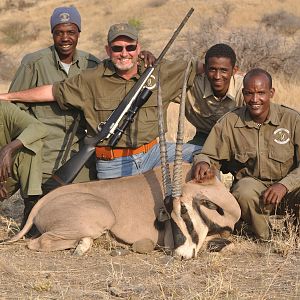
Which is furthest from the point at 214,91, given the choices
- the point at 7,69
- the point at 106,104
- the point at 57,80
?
the point at 7,69

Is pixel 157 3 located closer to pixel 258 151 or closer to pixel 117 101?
pixel 117 101

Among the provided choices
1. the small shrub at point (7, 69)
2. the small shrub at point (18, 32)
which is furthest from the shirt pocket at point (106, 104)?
the small shrub at point (18, 32)

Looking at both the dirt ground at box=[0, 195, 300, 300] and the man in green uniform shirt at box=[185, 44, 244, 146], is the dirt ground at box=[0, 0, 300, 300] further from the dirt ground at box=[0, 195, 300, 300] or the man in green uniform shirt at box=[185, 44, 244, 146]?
the man in green uniform shirt at box=[185, 44, 244, 146]

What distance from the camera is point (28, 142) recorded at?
22.1ft

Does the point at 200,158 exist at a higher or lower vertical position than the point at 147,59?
lower

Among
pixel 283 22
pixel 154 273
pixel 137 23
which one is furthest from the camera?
pixel 137 23

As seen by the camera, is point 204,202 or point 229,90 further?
point 229,90

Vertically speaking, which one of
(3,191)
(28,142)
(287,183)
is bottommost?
(3,191)

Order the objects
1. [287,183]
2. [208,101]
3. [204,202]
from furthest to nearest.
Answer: [208,101] < [287,183] < [204,202]

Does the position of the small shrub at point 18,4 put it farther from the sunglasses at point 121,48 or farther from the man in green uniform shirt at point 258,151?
the man in green uniform shirt at point 258,151

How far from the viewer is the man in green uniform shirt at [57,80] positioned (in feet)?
24.4

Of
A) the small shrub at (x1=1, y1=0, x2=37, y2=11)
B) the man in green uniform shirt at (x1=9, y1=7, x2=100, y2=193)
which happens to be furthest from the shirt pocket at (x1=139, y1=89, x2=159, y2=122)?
the small shrub at (x1=1, y1=0, x2=37, y2=11)

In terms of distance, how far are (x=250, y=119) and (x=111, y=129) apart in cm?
139

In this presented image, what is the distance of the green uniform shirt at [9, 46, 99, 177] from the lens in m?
7.48
